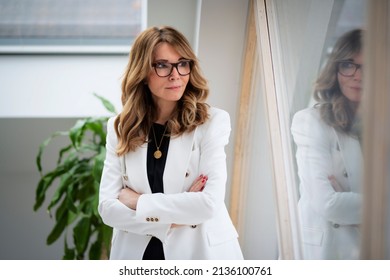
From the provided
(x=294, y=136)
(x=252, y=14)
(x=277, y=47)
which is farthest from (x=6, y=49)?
(x=294, y=136)

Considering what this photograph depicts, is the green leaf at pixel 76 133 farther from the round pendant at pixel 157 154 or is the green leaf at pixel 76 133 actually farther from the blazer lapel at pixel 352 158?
the blazer lapel at pixel 352 158

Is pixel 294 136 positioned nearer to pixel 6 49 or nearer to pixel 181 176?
pixel 181 176

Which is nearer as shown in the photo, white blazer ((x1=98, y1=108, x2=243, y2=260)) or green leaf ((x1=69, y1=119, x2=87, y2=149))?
white blazer ((x1=98, y1=108, x2=243, y2=260))

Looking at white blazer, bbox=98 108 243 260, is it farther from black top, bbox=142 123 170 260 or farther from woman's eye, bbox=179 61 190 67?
woman's eye, bbox=179 61 190 67

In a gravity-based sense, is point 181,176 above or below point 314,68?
below

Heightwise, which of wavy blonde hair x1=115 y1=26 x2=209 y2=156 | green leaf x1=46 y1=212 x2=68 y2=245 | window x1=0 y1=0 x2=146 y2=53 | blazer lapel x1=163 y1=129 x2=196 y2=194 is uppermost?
window x1=0 y1=0 x2=146 y2=53

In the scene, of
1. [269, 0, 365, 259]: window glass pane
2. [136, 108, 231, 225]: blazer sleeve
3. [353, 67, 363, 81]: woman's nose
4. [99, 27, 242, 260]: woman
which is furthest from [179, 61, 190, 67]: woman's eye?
[353, 67, 363, 81]: woman's nose

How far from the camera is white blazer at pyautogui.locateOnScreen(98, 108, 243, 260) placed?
2.21 m

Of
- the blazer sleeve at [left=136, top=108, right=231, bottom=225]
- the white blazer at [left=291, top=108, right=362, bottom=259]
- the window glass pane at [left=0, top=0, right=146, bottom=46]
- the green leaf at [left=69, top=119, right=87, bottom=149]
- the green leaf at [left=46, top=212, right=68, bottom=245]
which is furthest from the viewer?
the window glass pane at [left=0, top=0, right=146, bottom=46]

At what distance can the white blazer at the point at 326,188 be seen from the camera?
5.46ft

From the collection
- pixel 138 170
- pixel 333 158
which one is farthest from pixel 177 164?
pixel 333 158

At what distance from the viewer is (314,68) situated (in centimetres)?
206
